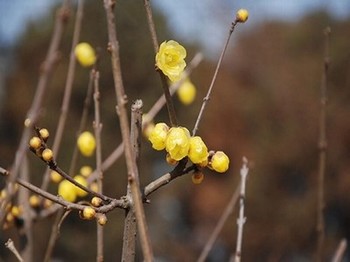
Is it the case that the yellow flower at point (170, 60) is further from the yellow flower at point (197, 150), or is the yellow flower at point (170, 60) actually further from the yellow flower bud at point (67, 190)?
the yellow flower bud at point (67, 190)

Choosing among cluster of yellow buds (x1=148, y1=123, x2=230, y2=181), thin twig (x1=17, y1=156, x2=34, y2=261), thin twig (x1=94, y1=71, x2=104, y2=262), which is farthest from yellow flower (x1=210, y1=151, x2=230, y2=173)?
thin twig (x1=17, y1=156, x2=34, y2=261)

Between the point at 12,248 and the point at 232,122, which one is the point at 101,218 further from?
the point at 232,122

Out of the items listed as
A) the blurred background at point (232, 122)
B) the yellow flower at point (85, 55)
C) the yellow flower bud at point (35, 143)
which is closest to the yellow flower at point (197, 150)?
the yellow flower bud at point (35, 143)

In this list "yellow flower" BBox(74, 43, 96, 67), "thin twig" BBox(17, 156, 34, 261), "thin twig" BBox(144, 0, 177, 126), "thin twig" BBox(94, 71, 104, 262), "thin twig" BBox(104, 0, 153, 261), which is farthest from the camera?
"yellow flower" BBox(74, 43, 96, 67)

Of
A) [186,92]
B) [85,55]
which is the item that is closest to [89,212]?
[85,55]

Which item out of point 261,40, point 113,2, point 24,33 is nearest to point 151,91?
point 24,33

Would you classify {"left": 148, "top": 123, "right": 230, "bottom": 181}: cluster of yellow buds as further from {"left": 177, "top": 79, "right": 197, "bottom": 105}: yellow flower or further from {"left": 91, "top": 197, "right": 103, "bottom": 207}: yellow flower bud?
{"left": 177, "top": 79, "right": 197, "bottom": 105}: yellow flower

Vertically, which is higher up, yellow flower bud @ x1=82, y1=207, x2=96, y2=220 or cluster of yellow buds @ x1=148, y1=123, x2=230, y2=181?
cluster of yellow buds @ x1=148, y1=123, x2=230, y2=181

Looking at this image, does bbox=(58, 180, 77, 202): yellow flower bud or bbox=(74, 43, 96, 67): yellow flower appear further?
bbox=(74, 43, 96, 67): yellow flower

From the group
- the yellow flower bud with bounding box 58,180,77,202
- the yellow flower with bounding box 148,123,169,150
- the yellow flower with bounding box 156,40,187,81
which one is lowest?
the yellow flower with bounding box 148,123,169,150
